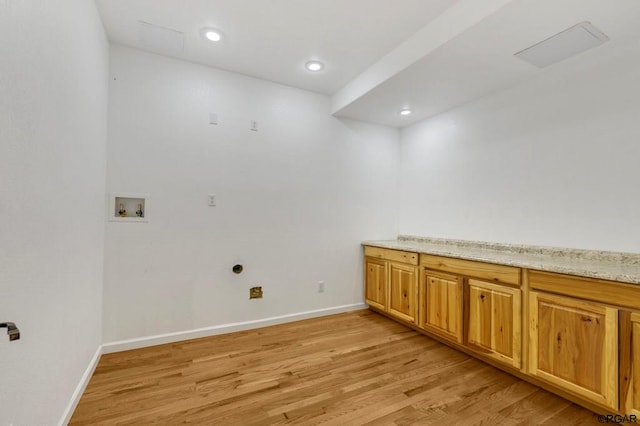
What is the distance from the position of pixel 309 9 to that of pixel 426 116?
2085 millimetres

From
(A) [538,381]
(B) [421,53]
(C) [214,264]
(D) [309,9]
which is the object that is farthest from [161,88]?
(A) [538,381]

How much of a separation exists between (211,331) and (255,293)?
0.55 metres

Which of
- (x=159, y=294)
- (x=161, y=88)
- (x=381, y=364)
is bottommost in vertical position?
(x=381, y=364)

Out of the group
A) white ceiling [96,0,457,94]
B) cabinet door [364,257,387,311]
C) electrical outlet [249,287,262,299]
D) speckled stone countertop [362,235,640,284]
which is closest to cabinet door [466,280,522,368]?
speckled stone countertop [362,235,640,284]

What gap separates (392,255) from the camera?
3.35 m

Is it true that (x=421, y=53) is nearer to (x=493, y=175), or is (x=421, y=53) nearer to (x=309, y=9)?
(x=309, y=9)

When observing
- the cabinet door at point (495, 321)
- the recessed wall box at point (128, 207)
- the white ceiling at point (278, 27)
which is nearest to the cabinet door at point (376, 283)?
the cabinet door at point (495, 321)

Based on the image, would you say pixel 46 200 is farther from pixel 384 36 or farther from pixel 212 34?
pixel 384 36

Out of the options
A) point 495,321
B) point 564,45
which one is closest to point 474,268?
point 495,321

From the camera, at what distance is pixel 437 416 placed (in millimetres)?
1785

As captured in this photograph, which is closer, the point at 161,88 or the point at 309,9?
the point at 309,9

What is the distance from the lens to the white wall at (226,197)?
8.62 feet

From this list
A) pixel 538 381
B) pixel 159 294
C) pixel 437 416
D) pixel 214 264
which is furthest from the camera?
pixel 214 264

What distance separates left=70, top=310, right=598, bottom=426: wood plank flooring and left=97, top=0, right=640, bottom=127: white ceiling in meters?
2.49
